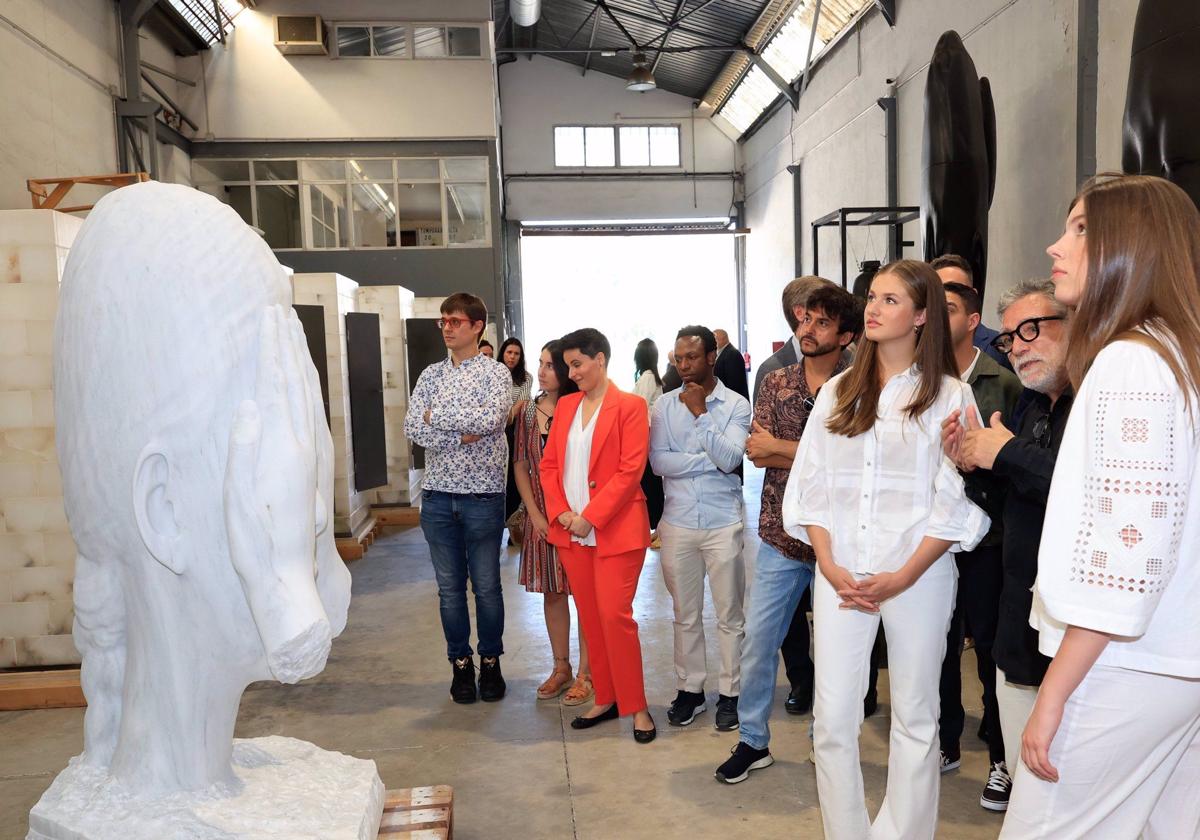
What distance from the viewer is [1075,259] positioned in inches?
59.0

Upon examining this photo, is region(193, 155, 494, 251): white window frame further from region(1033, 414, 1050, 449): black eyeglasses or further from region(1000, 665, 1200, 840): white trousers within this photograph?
region(1000, 665, 1200, 840): white trousers

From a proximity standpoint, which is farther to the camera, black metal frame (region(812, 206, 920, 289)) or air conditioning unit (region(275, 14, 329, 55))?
air conditioning unit (region(275, 14, 329, 55))

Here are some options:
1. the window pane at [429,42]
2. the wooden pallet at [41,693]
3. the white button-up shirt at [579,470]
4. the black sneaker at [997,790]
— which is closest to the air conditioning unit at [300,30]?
the window pane at [429,42]

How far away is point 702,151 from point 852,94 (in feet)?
19.3

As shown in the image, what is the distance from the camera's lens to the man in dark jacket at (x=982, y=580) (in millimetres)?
2738

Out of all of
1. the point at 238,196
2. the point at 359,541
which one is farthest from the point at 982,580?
the point at 238,196

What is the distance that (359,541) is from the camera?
6.92 meters

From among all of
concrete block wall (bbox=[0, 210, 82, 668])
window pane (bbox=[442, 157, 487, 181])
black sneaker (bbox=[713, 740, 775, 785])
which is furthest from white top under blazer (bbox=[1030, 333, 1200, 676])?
Result: window pane (bbox=[442, 157, 487, 181])

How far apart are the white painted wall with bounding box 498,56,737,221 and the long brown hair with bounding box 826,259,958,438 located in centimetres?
1454

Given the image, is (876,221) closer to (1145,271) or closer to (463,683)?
(463,683)

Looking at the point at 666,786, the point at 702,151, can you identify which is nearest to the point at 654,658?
the point at 666,786

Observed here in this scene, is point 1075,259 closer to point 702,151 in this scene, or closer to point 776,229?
point 776,229

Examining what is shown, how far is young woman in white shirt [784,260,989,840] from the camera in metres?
2.27

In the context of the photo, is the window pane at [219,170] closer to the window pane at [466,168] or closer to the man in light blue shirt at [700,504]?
the window pane at [466,168]
